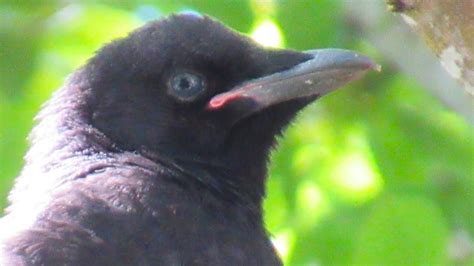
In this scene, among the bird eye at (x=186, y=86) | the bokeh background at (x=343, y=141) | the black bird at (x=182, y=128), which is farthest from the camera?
the bokeh background at (x=343, y=141)

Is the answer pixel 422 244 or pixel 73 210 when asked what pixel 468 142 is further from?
pixel 73 210

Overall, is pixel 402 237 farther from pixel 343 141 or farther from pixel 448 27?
pixel 448 27

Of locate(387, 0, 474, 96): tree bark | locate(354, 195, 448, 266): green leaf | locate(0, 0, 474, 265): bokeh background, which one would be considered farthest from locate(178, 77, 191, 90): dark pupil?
locate(354, 195, 448, 266): green leaf

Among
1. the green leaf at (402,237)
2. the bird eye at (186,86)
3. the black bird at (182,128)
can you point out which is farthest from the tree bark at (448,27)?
the green leaf at (402,237)

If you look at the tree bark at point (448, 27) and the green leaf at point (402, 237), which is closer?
the tree bark at point (448, 27)

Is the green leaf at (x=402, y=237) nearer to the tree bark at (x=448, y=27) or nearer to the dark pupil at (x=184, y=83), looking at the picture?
the dark pupil at (x=184, y=83)

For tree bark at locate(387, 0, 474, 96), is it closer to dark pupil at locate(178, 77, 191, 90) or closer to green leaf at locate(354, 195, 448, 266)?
dark pupil at locate(178, 77, 191, 90)

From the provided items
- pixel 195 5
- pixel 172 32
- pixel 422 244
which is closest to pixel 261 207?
pixel 172 32

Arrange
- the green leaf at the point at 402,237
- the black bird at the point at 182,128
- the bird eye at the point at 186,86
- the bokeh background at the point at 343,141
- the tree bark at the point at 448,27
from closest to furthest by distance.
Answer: the tree bark at the point at 448,27, the black bird at the point at 182,128, the bird eye at the point at 186,86, the green leaf at the point at 402,237, the bokeh background at the point at 343,141
